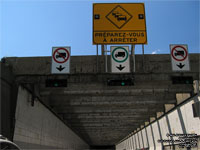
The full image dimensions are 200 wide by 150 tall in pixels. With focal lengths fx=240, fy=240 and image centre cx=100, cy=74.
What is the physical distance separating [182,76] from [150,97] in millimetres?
6391

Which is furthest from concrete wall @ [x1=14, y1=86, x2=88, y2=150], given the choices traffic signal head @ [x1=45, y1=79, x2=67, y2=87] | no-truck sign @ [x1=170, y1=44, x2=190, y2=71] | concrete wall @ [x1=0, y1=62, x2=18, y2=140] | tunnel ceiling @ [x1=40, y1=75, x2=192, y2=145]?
no-truck sign @ [x1=170, y1=44, x2=190, y2=71]

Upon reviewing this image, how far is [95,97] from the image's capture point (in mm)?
18500

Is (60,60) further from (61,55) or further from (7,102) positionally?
(7,102)

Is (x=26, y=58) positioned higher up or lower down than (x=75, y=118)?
higher up

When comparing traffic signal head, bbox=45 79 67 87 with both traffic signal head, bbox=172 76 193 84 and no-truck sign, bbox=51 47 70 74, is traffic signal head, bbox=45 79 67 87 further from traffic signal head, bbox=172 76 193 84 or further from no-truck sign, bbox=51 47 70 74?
traffic signal head, bbox=172 76 193 84

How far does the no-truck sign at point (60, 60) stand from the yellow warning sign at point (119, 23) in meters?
1.67

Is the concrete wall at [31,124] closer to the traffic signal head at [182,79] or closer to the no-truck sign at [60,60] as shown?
the no-truck sign at [60,60]

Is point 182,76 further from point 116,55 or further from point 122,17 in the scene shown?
point 122,17

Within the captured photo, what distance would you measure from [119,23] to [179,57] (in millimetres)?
3653

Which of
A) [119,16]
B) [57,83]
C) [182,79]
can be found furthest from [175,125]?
[57,83]

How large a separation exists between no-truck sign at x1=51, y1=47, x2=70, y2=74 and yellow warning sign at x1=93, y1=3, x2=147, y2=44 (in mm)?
1671

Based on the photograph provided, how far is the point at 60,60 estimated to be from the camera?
12.3 metres

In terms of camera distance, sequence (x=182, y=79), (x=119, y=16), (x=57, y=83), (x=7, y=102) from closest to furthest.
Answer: (x=7, y=102) → (x=57, y=83) → (x=182, y=79) → (x=119, y=16)

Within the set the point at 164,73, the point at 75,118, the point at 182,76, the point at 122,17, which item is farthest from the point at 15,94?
the point at 75,118
